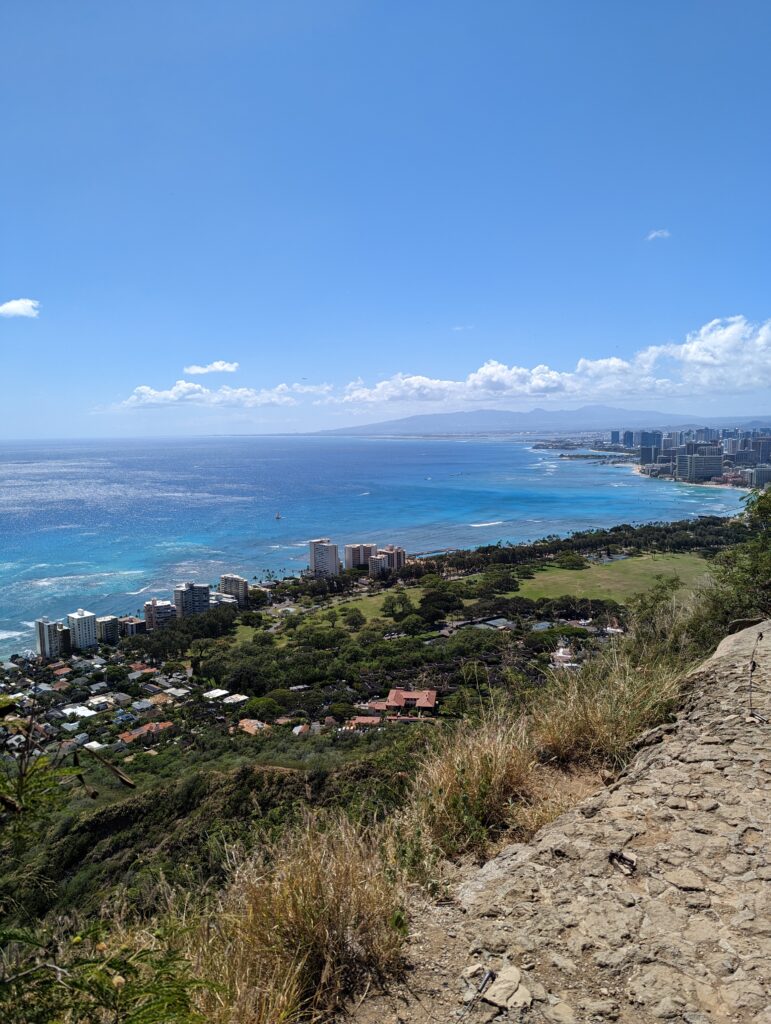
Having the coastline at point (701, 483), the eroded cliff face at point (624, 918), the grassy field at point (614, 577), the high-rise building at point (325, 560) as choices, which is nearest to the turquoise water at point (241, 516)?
the coastline at point (701, 483)

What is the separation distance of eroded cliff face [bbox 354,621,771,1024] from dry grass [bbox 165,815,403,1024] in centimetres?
12

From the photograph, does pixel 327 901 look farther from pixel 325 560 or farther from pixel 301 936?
pixel 325 560

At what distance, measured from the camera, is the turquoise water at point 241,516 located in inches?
1352

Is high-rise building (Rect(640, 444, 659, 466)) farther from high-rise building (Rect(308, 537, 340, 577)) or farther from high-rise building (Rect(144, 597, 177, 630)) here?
high-rise building (Rect(144, 597, 177, 630))

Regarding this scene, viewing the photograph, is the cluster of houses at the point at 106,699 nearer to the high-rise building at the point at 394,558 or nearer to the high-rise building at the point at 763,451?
the high-rise building at the point at 394,558

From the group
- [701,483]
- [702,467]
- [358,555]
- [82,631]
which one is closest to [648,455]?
[702,467]

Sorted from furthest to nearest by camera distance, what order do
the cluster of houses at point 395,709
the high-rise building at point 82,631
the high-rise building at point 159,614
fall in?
the high-rise building at point 159,614
the high-rise building at point 82,631
the cluster of houses at point 395,709

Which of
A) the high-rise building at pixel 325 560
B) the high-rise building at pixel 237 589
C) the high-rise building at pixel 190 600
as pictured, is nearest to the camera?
the high-rise building at pixel 190 600

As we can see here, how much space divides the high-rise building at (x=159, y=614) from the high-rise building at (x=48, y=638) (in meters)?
3.85

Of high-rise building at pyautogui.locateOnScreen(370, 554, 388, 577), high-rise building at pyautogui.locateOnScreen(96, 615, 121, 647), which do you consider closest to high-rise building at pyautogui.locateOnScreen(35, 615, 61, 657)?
high-rise building at pyautogui.locateOnScreen(96, 615, 121, 647)

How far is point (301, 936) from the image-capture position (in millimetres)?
1917

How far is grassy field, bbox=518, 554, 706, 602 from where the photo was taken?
93.1 ft

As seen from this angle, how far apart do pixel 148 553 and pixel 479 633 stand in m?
28.5

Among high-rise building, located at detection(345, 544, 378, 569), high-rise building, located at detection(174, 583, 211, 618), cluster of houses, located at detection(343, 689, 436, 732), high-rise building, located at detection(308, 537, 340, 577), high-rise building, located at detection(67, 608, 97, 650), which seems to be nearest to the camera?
cluster of houses, located at detection(343, 689, 436, 732)
